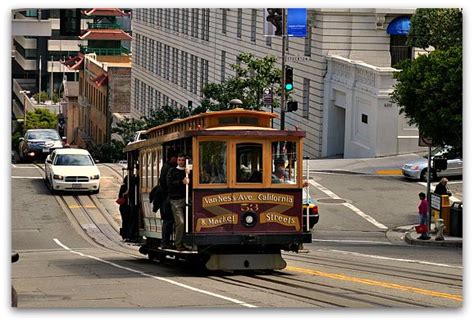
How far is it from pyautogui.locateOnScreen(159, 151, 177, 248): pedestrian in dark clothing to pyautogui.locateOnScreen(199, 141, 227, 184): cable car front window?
27.0 inches

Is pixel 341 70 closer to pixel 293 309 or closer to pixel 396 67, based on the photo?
pixel 396 67

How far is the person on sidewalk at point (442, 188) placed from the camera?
1147 inches

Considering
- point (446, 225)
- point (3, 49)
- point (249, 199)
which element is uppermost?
point (3, 49)

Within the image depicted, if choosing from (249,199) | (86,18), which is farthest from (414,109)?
(249,199)

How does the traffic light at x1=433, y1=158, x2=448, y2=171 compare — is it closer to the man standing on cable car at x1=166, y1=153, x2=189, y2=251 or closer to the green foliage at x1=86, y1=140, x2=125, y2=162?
the green foliage at x1=86, y1=140, x2=125, y2=162

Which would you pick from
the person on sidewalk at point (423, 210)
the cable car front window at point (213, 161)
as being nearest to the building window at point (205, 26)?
the cable car front window at point (213, 161)

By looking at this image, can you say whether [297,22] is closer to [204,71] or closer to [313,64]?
[204,71]

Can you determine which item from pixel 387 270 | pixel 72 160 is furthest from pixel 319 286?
pixel 72 160

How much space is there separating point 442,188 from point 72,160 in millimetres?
9285

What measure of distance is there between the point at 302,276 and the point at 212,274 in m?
1.39

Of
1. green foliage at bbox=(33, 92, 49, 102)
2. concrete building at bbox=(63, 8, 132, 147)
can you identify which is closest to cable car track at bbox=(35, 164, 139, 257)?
concrete building at bbox=(63, 8, 132, 147)

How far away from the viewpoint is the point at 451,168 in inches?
1151

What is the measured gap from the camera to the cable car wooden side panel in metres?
18.8

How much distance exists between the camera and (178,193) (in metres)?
19.2
